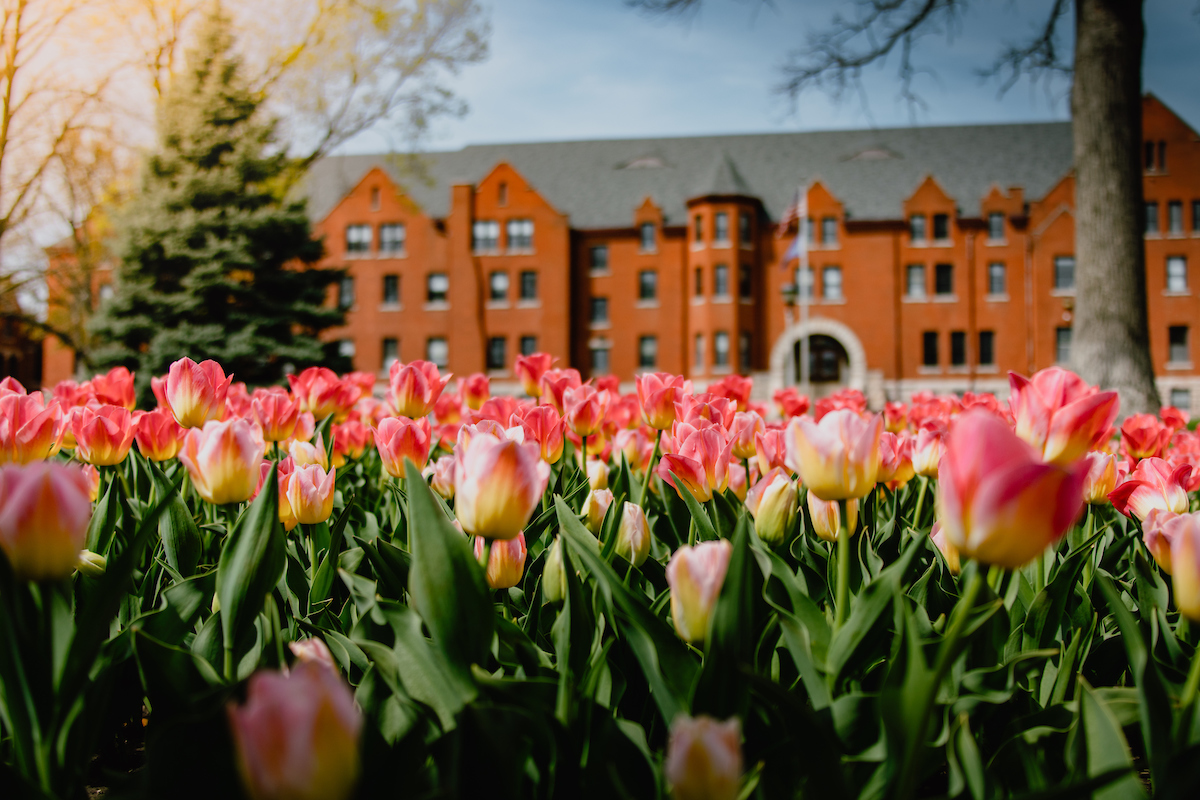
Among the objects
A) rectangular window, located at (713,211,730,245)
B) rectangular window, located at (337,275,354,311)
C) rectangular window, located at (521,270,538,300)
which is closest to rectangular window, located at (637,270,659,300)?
rectangular window, located at (713,211,730,245)

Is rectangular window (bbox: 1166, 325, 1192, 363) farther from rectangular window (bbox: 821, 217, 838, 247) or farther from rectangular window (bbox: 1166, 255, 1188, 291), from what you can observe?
rectangular window (bbox: 821, 217, 838, 247)

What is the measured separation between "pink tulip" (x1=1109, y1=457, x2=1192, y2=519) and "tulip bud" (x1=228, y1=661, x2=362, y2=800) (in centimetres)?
154

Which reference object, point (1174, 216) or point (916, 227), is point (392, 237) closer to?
point (916, 227)

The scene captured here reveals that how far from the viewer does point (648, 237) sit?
112ft

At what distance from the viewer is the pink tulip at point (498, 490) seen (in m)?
1.01

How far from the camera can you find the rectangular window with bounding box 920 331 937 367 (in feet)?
107

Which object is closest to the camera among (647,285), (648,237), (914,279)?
(914,279)

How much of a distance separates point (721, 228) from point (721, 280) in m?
2.29

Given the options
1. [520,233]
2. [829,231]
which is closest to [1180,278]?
[829,231]

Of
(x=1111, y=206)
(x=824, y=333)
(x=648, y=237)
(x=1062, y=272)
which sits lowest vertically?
(x=1111, y=206)

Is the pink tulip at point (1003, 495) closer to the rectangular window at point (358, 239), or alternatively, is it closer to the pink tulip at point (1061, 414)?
the pink tulip at point (1061, 414)

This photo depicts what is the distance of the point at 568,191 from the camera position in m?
36.3

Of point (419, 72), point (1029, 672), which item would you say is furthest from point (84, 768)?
point (419, 72)

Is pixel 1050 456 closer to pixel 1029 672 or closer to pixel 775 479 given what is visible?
pixel 1029 672
